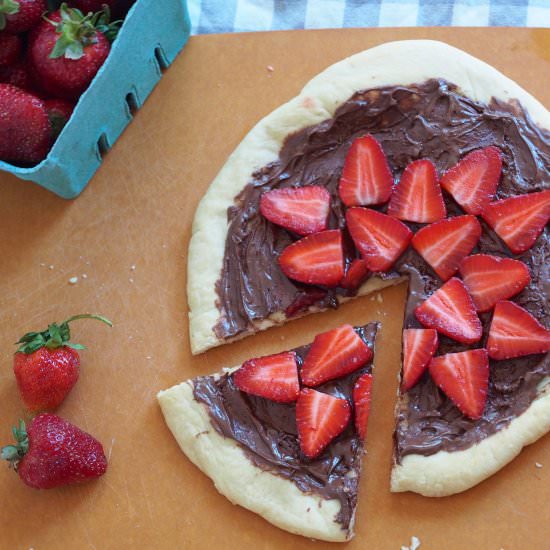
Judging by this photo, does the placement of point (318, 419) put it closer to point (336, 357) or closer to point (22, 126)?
point (336, 357)

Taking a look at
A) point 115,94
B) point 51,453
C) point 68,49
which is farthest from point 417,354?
point 68,49

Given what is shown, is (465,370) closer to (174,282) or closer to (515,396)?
(515,396)

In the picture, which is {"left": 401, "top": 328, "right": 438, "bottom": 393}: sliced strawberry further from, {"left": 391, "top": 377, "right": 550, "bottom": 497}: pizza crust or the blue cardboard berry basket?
the blue cardboard berry basket

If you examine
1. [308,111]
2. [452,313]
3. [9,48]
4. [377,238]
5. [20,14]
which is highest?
[20,14]

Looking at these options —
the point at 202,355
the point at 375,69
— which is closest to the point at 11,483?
the point at 202,355

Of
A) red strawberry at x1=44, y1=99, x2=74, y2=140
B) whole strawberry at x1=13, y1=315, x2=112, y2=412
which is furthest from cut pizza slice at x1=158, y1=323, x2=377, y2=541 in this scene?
red strawberry at x1=44, y1=99, x2=74, y2=140

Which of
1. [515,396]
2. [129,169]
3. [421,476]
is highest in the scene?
[129,169]

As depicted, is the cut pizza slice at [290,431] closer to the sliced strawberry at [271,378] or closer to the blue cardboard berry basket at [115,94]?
the sliced strawberry at [271,378]
